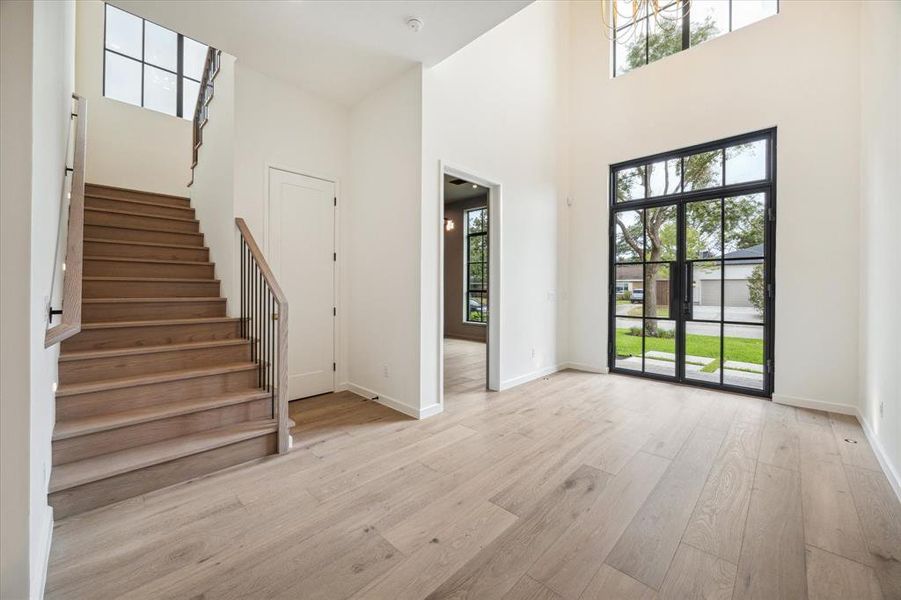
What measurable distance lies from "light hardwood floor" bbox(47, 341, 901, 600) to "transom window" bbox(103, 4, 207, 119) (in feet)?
19.3

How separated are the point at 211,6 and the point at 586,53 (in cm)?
465

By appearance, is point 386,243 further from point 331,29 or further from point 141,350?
point 141,350

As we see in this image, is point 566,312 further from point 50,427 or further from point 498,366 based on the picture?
point 50,427

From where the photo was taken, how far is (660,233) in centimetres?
455

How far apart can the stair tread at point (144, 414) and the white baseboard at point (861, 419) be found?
408 cm

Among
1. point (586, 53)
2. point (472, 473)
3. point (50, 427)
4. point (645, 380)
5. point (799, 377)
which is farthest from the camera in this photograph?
point (586, 53)

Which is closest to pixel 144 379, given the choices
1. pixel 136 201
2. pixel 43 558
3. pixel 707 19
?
pixel 43 558

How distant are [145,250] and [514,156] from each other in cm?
407

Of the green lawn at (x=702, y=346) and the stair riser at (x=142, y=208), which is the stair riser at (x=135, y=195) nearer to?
the stair riser at (x=142, y=208)

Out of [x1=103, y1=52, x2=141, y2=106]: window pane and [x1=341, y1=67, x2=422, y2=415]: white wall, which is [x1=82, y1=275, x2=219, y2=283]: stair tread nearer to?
[x1=341, y1=67, x2=422, y2=415]: white wall

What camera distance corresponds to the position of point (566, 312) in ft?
17.3

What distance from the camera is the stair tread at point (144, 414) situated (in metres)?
2.08

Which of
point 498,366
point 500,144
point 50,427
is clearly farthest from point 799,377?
point 50,427

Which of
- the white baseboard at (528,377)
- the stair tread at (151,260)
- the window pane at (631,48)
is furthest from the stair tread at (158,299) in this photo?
the window pane at (631,48)
